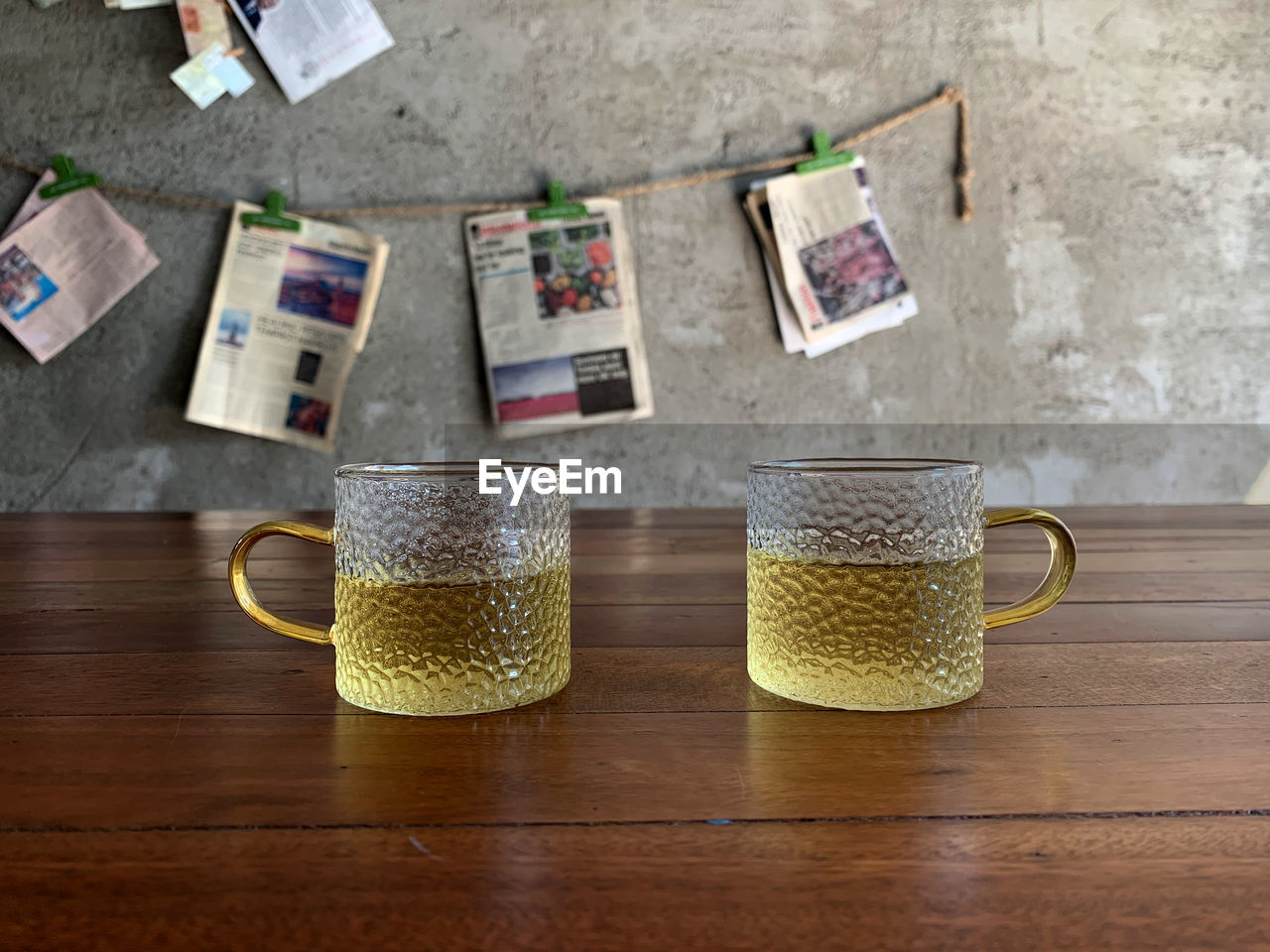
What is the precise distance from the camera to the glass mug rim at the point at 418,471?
424mm

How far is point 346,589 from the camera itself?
1.45ft

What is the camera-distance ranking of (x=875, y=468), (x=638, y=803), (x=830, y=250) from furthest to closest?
(x=830, y=250) → (x=875, y=468) → (x=638, y=803)

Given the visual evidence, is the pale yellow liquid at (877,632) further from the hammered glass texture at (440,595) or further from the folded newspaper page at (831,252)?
the folded newspaper page at (831,252)

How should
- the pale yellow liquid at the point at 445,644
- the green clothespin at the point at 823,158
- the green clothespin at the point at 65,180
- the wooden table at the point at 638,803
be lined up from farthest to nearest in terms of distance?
the green clothespin at the point at 823,158, the green clothespin at the point at 65,180, the pale yellow liquid at the point at 445,644, the wooden table at the point at 638,803

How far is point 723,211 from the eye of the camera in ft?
6.53

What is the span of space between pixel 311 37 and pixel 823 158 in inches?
38.6

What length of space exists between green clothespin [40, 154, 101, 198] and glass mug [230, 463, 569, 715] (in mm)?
1737

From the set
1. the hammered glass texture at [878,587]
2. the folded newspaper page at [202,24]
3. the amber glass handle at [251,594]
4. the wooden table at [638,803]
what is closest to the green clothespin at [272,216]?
the folded newspaper page at [202,24]

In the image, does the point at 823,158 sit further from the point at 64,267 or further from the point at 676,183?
the point at 64,267

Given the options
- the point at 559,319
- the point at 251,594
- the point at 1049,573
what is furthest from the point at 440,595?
the point at 559,319

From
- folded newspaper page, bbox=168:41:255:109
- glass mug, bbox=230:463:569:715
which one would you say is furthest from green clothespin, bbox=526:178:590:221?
glass mug, bbox=230:463:569:715

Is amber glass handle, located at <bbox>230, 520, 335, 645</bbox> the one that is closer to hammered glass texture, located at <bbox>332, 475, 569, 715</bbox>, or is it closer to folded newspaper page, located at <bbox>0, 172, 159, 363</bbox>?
hammered glass texture, located at <bbox>332, 475, 569, 715</bbox>

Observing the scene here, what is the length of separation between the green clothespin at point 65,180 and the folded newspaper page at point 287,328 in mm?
255

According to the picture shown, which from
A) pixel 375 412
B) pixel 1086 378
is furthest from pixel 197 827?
pixel 1086 378
